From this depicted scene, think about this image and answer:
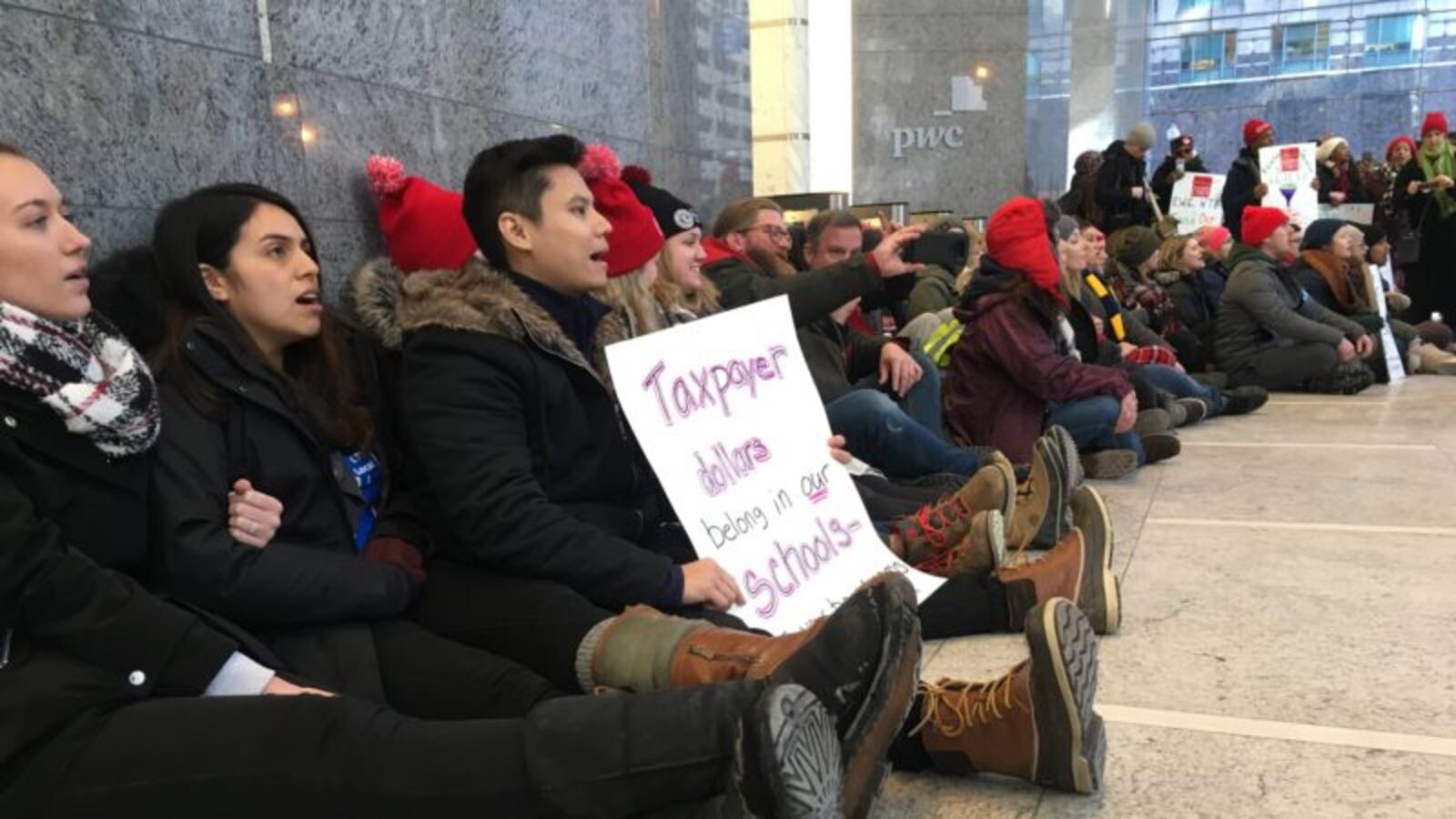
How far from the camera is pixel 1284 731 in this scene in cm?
227

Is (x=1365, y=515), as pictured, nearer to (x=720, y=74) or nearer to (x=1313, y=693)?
(x=1313, y=693)

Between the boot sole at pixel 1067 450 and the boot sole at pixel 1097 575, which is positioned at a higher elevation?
the boot sole at pixel 1067 450

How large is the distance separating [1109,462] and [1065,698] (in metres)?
3.14

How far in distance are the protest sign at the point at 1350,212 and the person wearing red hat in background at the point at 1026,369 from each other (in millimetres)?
7774

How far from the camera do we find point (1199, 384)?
645cm

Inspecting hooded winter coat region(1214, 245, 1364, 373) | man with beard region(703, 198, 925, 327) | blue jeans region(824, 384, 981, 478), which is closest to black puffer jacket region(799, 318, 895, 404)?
blue jeans region(824, 384, 981, 478)

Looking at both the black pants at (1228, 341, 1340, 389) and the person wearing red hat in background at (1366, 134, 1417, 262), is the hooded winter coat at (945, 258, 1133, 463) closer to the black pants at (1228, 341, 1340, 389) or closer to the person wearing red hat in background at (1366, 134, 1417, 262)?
the black pants at (1228, 341, 1340, 389)

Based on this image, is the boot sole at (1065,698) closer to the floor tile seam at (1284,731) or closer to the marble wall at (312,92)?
the floor tile seam at (1284,731)

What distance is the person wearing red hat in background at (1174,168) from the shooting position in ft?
36.3

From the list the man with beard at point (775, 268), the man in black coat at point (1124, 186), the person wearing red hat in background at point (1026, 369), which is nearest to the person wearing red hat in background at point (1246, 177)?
the man in black coat at point (1124, 186)

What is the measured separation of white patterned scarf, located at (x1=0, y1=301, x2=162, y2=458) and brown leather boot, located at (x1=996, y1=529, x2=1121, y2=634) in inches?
82.1

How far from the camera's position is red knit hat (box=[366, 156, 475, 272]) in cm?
310

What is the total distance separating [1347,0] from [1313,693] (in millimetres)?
22120

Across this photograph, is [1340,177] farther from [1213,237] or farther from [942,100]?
[942,100]
